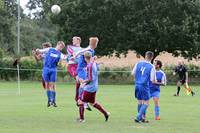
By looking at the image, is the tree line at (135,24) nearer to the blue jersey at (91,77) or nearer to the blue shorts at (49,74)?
the blue shorts at (49,74)

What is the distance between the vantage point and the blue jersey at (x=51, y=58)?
68.0ft

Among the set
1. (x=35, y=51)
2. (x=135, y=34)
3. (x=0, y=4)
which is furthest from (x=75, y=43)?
(x=0, y=4)

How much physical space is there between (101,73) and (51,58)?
2817cm

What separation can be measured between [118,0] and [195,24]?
6722 millimetres

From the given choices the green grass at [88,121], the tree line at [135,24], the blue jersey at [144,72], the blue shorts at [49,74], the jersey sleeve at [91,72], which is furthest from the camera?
the tree line at [135,24]

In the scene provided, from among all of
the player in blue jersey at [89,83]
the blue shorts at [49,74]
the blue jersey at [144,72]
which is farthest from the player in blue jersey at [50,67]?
the blue jersey at [144,72]

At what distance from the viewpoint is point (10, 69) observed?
4844 cm

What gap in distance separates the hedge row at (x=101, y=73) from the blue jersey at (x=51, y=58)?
2731cm

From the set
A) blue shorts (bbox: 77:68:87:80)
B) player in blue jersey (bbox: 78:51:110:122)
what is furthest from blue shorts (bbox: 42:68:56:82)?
player in blue jersey (bbox: 78:51:110:122)

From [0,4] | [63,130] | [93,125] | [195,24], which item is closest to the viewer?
[63,130]

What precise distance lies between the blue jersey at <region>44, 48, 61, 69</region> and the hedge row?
2731cm

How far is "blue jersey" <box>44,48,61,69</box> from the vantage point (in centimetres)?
2073

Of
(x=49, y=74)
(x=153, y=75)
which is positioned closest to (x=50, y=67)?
(x=49, y=74)

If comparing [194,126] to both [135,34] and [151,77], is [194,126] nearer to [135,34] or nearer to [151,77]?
[151,77]
